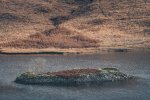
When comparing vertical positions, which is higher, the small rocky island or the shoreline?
the shoreline

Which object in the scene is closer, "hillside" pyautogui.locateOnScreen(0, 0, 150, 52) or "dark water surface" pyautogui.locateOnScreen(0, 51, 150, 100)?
"dark water surface" pyautogui.locateOnScreen(0, 51, 150, 100)

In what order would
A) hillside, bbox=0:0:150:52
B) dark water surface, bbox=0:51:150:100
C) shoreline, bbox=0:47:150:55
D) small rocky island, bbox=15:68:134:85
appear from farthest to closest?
1. hillside, bbox=0:0:150:52
2. shoreline, bbox=0:47:150:55
3. small rocky island, bbox=15:68:134:85
4. dark water surface, bbox=0:51:150:100

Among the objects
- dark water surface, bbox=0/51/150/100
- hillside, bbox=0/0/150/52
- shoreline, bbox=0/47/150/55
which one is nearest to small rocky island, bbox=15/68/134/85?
dark water surface, bbox=0/51/150/100

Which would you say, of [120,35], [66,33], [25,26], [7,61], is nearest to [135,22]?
[120,35]

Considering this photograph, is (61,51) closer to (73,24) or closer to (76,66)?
(76,66)

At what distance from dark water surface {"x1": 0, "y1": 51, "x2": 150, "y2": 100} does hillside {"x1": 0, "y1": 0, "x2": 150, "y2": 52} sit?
15707mm

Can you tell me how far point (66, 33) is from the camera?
165 meters

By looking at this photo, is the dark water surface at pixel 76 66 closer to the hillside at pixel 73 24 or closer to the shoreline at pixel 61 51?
the shoreline at pixel 61 51

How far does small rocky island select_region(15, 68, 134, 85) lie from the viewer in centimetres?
10019

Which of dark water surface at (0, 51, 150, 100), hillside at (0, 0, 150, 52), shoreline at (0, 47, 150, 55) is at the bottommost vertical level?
dark water surface at (0, 51, 150, 100)

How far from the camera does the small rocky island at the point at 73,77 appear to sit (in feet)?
329

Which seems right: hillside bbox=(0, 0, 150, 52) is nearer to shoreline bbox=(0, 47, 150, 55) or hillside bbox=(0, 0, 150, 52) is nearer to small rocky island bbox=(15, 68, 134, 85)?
shoreline bbox=(0, 47, 150, 55)


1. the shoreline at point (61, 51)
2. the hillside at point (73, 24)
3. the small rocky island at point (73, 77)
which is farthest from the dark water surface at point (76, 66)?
the hillside at point (73, 24)

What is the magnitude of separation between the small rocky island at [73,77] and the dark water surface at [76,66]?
2684mm
